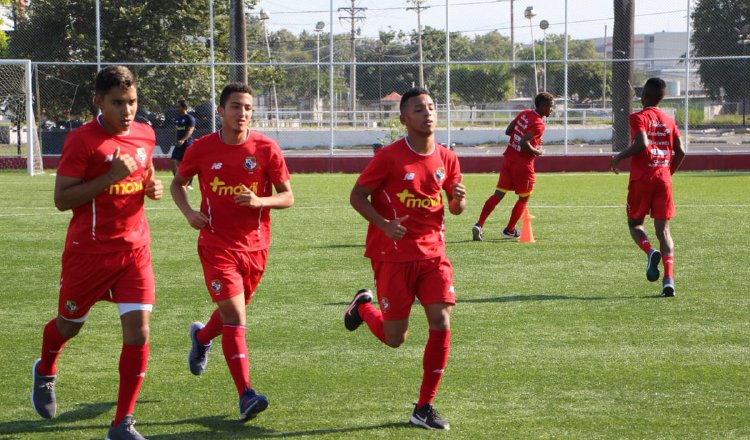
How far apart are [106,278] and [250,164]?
1.10m

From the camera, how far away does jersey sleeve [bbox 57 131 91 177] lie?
5.23m

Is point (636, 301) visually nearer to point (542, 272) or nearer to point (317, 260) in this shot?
point (542, 272)

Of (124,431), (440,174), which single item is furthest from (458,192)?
(124,431)

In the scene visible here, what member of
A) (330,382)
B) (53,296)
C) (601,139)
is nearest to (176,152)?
(53,296)

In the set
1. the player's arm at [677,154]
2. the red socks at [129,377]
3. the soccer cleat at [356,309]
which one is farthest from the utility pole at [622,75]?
the red socks at [129,377]

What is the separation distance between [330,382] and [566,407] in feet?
4.97

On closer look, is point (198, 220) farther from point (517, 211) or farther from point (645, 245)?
point (517, 211)

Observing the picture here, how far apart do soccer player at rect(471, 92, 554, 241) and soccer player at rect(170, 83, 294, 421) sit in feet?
25.4

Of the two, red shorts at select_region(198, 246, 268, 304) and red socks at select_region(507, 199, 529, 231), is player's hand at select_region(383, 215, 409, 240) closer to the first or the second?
red shorts at select_region(198, 246, 268, 304)

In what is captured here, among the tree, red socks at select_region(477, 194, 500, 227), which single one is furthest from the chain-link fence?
red socks at select_region(477, 194, 500, 227)

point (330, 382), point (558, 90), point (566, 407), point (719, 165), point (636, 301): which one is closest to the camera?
point (566, 407)

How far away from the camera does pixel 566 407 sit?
5867 millimetres

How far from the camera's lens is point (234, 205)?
589cm

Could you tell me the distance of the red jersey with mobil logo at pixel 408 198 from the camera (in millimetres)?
5777
